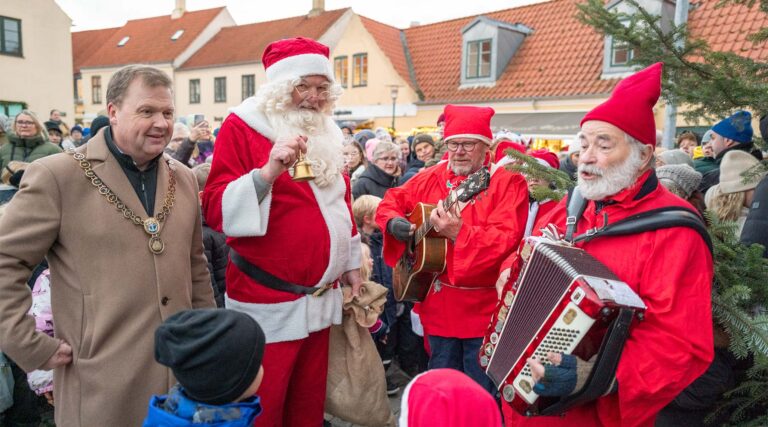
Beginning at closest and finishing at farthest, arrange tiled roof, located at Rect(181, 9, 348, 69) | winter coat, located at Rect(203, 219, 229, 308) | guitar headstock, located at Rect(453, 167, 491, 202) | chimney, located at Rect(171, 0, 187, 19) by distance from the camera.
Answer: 1. guitar headstock, located at Rect(453, 167, 491, 202)
2. winter coat, located at Rect(203, 219, 229, 308)
3. tiled roof, located at Rect(181, 9, 348, 69)
4. chimney, located at Rect(171, 0, 187, 19)

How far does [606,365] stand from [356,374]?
173cm

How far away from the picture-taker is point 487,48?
19406mm

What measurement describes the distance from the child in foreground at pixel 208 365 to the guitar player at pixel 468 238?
1.78m

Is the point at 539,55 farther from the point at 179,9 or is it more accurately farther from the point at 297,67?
the point at 179,9

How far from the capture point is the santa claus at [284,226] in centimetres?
270

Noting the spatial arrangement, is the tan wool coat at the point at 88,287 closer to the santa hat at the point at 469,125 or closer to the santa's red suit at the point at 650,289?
the santa's red suit at the point at 650,289

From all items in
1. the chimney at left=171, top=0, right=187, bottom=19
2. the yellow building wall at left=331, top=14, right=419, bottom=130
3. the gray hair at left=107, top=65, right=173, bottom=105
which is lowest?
the gray hair at left=107, top=65, right=173, bottom=105

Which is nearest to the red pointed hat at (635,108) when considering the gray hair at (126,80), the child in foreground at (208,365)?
the child in foreground at (208,365)

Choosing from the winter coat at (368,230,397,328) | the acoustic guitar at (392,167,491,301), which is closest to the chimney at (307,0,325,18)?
the winter coat at (368,230,397,328)

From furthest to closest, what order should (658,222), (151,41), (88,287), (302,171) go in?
(151,41), (302,171), (88,287), (658,222)

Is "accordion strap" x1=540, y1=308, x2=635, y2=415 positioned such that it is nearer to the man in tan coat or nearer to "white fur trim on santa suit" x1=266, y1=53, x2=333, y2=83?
the man in tan coat

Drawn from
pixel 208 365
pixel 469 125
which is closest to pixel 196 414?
pixel 208 365

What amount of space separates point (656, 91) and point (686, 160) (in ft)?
11.3

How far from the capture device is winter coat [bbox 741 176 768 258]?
2.93m
